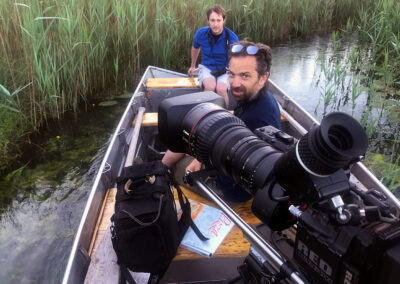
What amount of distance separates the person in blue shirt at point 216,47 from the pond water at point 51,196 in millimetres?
1715

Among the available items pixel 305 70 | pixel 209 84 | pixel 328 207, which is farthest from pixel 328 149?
pixel 305 70

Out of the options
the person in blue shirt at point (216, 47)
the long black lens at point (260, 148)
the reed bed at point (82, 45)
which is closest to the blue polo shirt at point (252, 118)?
the long black lens at point (260, 148)

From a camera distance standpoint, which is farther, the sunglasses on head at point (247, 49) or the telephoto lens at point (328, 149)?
the sunglasses on head at point (247, 49)

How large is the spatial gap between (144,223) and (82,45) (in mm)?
3850

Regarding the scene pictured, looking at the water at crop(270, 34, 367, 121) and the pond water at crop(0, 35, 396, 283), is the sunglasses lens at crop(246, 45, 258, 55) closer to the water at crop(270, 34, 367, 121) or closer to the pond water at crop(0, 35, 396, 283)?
the pond water at crop(0, 35, 396, 283)

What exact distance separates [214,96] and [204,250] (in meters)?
0.85

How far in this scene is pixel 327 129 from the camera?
0.82m

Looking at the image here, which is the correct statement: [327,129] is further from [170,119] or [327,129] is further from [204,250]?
[204,250]

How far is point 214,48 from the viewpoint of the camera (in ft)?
15.4

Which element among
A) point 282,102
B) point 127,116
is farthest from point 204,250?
point 282,102

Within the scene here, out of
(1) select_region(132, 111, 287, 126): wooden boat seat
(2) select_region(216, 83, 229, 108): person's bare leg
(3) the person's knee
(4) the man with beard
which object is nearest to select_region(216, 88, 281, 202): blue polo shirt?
(4) the man with beard

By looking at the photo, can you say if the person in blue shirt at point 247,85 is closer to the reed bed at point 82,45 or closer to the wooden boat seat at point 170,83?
the wooden boat seat at point 170,83

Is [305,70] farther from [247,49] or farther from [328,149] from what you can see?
[328,149]

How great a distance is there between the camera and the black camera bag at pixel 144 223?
147cm
